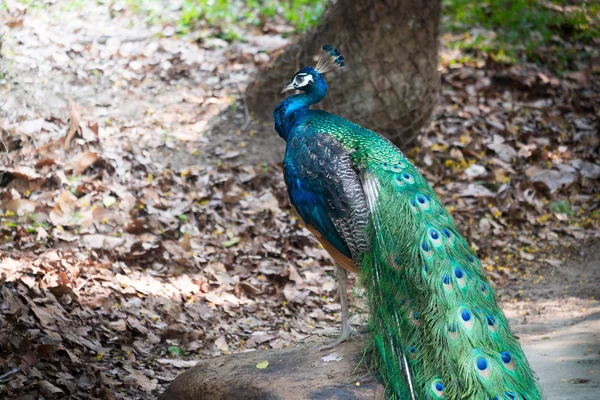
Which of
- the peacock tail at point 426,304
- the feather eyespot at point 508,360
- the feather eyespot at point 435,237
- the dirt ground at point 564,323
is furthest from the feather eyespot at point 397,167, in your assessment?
the dirt ground at point 564,323

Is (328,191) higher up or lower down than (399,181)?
lower down

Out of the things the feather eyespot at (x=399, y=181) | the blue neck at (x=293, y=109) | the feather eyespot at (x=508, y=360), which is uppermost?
the blue neck at (x=293, y=109)

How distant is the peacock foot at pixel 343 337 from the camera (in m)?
4.22

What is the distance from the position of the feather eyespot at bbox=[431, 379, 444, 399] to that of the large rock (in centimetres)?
37

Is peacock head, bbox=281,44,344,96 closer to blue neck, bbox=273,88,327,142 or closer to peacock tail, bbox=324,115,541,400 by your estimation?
blue neck, bbox=273,88,327,142

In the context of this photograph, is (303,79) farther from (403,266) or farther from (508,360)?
(508,360)

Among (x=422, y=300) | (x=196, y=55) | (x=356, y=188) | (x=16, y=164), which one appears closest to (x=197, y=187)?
(x=16, y=164)

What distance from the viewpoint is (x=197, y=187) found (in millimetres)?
7051

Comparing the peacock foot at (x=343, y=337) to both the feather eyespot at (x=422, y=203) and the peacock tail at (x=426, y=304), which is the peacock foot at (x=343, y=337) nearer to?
the peacock tail at (x=426, y=304)

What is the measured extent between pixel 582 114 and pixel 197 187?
4.73 metres

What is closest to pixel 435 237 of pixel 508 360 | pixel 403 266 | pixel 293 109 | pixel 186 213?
pixel 403 266

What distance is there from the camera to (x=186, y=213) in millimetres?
6738

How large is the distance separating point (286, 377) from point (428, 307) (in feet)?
2.82

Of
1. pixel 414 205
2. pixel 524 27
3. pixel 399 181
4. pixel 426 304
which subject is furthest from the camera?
pixel 524 27
